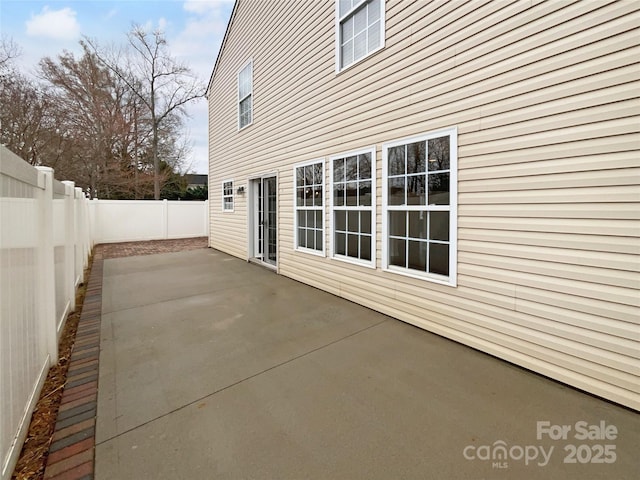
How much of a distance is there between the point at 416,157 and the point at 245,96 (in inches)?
231

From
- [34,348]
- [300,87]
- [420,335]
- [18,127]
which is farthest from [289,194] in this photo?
[18,127]

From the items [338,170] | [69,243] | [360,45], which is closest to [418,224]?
[338,170]

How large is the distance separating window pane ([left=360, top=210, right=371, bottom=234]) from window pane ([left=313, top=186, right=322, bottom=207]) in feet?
3.47

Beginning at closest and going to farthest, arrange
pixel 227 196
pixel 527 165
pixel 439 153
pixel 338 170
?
pixel 527 165, pixel 439 153, pixel 338 170, pixel 227 196

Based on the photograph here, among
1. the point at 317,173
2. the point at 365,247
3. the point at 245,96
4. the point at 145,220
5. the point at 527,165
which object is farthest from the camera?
the point at 145,220

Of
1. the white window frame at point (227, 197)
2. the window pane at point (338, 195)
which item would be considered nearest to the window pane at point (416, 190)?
the window pane at point (338, 195)

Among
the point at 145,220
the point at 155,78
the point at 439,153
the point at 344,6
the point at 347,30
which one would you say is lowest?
the point at 145,220

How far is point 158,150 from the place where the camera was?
698 inches

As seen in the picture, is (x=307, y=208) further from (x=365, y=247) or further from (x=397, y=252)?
(x=397, y=252)

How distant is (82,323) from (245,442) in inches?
125

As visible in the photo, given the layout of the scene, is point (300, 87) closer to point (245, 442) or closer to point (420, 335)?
point (420, 335)

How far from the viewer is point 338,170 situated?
481 cm

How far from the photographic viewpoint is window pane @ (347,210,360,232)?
4.53 m

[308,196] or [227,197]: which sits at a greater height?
[227,197]
